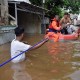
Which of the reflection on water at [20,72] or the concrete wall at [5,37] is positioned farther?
the concrete wall at [5,37]

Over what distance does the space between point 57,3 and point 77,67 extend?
22740 mm

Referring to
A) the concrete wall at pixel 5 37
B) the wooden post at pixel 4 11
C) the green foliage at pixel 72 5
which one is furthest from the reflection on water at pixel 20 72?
the green foliage at pixel 72 5

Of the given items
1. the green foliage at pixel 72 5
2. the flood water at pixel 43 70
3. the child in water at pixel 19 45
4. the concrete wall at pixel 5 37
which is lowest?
the flood water at pixel 43 70

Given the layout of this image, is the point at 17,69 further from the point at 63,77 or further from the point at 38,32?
the point at 38,32

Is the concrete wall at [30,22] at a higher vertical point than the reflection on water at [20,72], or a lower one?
higher

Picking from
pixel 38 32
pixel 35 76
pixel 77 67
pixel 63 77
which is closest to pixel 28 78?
pixel 35 76

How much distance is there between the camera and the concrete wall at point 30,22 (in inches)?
1021

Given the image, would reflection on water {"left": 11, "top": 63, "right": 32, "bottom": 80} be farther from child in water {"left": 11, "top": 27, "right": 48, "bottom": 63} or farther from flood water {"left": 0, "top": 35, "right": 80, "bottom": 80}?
child in water {"left": 11, "top": 27, "right": 48, "bottom": 63}

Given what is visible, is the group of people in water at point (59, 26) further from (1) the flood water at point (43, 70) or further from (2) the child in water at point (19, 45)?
(2) the child in water at point (19, 45)

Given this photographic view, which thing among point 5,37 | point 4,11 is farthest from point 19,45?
point 4,11

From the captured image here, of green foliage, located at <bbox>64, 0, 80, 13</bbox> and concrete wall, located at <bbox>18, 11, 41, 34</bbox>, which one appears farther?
green foliage, located at <bbox>64, 0, 80, 13</bbox>

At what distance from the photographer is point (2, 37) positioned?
46.3 feet

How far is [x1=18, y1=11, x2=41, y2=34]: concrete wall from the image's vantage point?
2594 centimetres

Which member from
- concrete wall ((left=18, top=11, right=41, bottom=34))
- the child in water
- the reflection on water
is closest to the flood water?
the reflection on water
